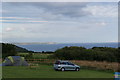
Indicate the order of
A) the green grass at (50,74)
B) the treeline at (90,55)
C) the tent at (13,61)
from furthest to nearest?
1. the treeline at (90,55)
2. the tent at (13,61)
3. the green grass at (50,74)

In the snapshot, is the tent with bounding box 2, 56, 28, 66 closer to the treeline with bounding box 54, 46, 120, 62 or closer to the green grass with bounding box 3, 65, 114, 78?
the green grass with bounding box 3, 65, 114, 78

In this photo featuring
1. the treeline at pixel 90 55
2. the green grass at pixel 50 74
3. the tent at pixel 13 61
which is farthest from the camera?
the treeline at pixel 90 55

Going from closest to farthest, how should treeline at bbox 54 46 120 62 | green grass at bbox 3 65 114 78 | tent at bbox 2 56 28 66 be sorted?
green grass at bbox 3 65 114 78
tent at bbox 2 56 28 66
treeline at bbox 54 46 120 62

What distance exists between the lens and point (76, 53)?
5831 centimetres

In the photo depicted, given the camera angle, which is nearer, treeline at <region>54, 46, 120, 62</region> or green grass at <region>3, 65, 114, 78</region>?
green grass at <region>3, 65, 114, 78</region>

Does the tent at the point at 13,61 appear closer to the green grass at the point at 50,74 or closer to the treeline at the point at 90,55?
the green grass at the point at 50,74

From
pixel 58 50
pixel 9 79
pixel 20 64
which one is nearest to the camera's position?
pixel 9 79

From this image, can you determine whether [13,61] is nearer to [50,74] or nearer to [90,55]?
[50,74]

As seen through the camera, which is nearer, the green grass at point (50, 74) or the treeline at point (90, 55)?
the green grass at point (50, 74)

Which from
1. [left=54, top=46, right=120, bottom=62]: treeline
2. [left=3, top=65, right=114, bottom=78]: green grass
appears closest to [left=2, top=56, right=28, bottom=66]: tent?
[left=3, top=65, right=114, bottom=78]: green grass

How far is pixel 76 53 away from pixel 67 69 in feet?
97.1

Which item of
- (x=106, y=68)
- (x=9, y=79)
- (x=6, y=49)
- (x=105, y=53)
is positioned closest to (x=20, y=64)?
(x=106, y=68)

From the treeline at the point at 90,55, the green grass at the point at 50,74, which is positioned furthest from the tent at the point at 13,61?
the treeline at the point at 90,55

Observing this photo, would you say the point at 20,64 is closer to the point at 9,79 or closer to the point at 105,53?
the point at 9,79
